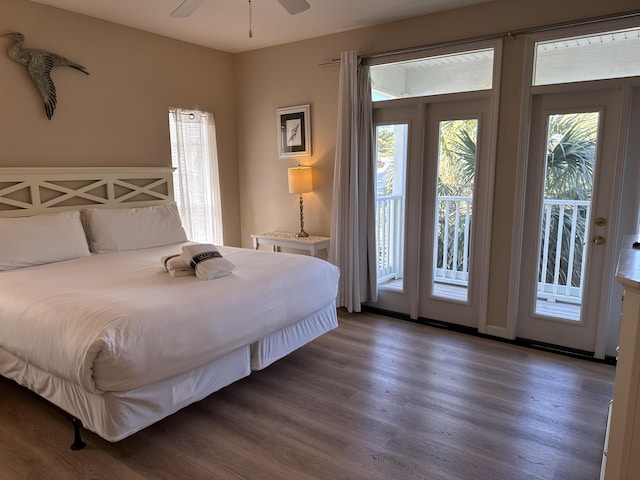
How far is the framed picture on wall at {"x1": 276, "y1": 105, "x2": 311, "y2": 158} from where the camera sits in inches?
174

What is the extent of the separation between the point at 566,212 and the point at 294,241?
237 cm

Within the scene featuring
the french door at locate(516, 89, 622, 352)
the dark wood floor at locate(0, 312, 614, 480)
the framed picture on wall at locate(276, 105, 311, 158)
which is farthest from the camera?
the framed picture on wall at locate(276, 105, 311, 158)

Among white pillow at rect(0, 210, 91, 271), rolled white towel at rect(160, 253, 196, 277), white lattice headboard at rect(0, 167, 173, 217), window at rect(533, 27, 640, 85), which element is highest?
window at rect(533, 27, 640, 85)

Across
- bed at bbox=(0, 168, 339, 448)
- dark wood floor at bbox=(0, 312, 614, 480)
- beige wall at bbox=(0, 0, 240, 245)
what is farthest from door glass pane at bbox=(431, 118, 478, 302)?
beige wall at bbox=(0, 0, 240, 245)

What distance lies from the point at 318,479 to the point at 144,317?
3.60 feet

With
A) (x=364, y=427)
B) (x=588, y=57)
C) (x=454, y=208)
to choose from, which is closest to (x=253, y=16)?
(x=454, y=208)

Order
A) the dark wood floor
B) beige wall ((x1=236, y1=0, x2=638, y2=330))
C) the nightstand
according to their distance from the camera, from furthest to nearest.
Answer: the nightstand < beige wall ((x1=236, y1=0, x2=638, y2=330)) < the dark wood floor

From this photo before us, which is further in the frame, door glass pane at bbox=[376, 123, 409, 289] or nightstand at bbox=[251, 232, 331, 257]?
nightstand at bbox=[251, 232, 331, 257]

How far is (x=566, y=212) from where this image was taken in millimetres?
3223

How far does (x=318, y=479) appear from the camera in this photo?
1954 mm

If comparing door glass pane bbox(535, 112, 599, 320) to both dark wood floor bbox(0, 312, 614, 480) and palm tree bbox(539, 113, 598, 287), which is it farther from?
dark wood floor bbox(0, 312, 614, 480)

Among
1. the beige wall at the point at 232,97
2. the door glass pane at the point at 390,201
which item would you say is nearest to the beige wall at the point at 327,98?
the beige wall at the point at 232,97

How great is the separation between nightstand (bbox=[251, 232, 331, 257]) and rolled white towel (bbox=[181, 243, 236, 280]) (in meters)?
1.53

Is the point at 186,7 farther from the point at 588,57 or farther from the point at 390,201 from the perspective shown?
the point at 588,57
